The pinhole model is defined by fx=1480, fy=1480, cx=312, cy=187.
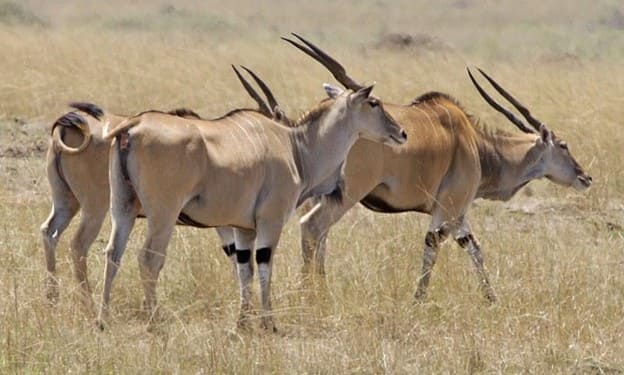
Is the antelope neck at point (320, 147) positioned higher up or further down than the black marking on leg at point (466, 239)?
higher up

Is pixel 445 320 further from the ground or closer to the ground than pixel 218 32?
further from the ground

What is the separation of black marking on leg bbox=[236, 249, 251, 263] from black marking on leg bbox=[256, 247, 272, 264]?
0.56ft

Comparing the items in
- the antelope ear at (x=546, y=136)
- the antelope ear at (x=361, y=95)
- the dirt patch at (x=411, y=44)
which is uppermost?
the antelope ear at (x=361, y=95)

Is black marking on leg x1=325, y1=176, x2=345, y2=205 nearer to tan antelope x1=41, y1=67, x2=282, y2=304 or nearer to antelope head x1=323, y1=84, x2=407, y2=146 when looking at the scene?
antelope head x1=323, y1=84, x2=407, y2=146

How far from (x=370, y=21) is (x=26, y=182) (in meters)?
25.8

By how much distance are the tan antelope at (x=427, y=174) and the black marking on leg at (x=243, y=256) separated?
22.0 inches

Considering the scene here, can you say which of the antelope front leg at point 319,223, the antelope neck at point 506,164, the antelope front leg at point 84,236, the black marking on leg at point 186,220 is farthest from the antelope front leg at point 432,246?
the antelope front leg at point 84,236

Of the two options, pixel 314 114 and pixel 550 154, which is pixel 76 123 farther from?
pixel 550 154

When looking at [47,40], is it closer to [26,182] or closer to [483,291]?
[26,182]

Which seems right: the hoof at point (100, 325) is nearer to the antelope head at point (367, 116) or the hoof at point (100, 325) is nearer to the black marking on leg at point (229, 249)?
the black marking on leg at point (229, 249)

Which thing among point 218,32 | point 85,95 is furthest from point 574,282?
point 218,32

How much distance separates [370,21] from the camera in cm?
3591

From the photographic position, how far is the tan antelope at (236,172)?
6465 mm

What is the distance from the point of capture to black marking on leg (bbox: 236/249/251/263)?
7.10 m
